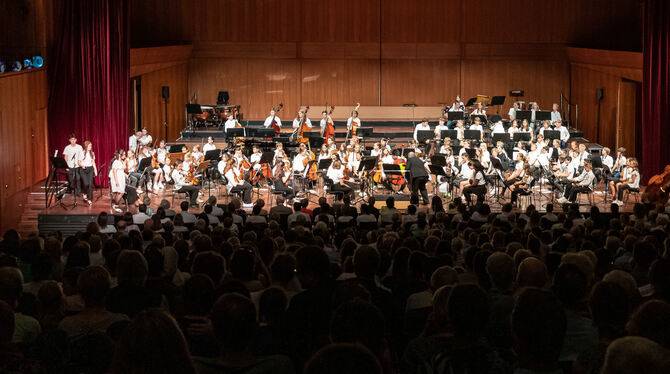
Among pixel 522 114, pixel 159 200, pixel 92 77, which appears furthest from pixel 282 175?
pixel 522 114

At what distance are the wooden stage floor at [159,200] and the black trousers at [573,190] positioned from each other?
0.97 feet

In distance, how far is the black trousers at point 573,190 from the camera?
14977mm

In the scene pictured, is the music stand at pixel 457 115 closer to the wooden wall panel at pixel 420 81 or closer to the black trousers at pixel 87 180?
the wooden wall panel at pixel 420 81

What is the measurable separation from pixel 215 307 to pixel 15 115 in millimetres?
13318

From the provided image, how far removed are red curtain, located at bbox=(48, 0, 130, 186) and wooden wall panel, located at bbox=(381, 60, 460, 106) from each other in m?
10.8

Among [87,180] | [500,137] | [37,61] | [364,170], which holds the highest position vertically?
[37,61]

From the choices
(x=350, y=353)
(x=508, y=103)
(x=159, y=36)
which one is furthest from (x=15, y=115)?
(x=508, y=103)

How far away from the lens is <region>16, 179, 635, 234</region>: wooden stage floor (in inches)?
580

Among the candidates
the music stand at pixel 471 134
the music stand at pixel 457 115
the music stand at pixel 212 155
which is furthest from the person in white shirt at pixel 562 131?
the music stand at pixel 212 155

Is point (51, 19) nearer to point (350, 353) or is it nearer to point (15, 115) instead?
point (15, 115)

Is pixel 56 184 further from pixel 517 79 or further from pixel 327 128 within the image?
pixel 517 79

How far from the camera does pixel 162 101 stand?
22.9 meters

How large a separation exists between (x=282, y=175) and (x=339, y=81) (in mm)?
11053

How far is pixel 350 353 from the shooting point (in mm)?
2113
